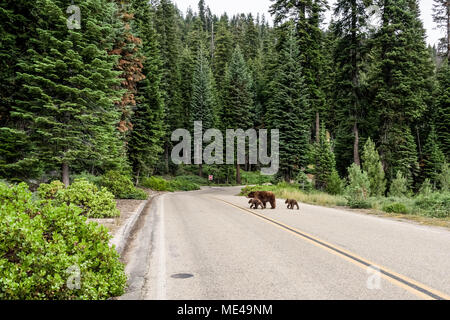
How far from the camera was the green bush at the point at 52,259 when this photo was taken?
11.9 ft

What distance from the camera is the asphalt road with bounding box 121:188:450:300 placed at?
426 centimetres

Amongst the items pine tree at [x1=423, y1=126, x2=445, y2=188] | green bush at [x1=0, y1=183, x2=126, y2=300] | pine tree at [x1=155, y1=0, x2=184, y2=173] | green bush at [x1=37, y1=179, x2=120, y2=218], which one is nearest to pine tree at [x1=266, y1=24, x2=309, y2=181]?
pine tree at [x1=423, y1=126, x2=445, y2=188]

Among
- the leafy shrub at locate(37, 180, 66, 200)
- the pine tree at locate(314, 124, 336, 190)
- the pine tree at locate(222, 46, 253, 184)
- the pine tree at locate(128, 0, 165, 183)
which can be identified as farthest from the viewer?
the pine tree at locate(222, 46, 253, 184)

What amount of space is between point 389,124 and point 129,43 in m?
26.0

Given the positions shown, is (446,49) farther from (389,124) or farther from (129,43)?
(129,43)

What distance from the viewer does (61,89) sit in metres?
14.5

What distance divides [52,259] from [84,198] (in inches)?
280

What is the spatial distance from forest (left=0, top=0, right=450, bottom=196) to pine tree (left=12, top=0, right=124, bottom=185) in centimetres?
7

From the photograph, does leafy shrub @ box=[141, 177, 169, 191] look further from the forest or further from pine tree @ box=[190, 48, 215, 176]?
pine tree @ box=[190, 48, 215, 176]

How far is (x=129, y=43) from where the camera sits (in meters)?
24.1

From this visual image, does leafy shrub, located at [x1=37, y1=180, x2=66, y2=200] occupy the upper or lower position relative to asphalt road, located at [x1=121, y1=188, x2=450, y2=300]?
upper

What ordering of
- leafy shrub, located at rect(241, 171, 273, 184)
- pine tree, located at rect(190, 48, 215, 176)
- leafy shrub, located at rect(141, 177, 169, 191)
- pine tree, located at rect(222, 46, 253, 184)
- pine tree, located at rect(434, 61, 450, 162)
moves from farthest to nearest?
leafy shrub, located at rect(241, 171, 273, 184) → pine tree, located at rect(190, 48, 215, 176) → pine tree, located at rect(222, 46, 253, 184) → pine tree, located at rect(434, 61, 450, 162) → leafy shrub, located at rect(141, 177, 169, 191)

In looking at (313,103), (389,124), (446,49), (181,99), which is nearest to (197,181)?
(181,99)

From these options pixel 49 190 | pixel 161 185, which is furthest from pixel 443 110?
pixel 49 190
